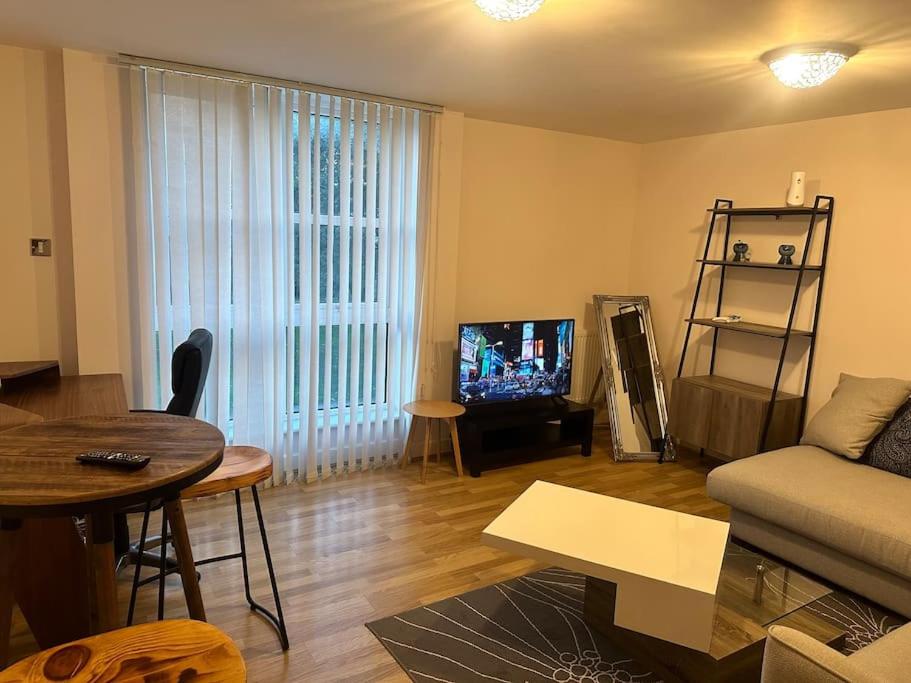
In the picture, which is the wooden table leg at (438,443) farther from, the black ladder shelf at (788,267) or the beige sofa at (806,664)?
the beige sofa at (806,664)

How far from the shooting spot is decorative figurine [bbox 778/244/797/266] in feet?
13.0

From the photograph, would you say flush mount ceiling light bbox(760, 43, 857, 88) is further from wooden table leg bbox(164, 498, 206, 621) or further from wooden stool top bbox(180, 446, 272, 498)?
wooden table leg bbox(164, 498, 206, 621)

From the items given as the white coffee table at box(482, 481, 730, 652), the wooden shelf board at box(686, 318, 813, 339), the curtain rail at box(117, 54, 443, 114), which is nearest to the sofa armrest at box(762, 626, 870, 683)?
the white coffee table at box(482, 481, 730, 652)

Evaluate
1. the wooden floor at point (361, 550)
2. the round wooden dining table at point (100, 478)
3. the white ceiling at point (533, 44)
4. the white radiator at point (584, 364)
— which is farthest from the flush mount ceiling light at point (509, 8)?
the white radiator at point (584, 364)

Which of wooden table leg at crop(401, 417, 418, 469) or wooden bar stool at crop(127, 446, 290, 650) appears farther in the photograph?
wooden table leg at crop(401, 417, 418, 469)

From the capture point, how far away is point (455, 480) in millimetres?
4043

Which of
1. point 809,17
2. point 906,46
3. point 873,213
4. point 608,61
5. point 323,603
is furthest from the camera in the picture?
point 873,213

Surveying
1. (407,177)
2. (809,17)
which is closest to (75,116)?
(407,177)

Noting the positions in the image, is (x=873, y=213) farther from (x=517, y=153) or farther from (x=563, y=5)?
(x=563, y=5)

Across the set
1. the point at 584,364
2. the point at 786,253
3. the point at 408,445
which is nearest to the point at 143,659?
the point at 408,445

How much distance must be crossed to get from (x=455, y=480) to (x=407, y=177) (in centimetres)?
194

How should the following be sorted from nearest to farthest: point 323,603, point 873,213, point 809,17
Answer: point 809,17, point 323,603, point 873,213

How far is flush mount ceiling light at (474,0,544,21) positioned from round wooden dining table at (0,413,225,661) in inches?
63.3

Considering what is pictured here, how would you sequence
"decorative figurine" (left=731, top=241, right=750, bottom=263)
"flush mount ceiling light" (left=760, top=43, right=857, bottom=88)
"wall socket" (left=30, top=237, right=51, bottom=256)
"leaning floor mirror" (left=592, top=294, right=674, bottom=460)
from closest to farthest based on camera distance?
"flush mount ceiling light" (left=760, top=43, right=857, bottom=88) → "wall socket" (left=30, top=237, right=51, bottom=256) → "decorative figurine" (left=731, top=241, right=750, bottom=263) → "leaning floor mirror" (left=592, top=294, right=674, bottom=460)
